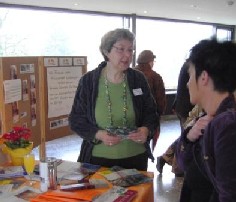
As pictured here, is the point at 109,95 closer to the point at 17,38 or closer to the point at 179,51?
the point at 17,38

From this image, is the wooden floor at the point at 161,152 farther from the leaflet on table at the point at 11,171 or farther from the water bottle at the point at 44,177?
the water bottle at the point at 44,177

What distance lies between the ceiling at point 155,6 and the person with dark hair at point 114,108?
162 inches

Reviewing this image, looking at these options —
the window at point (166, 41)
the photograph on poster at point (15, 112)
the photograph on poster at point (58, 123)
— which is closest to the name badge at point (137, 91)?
the photograph on poster at point (15, 112)

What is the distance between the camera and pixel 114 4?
20.5 feet

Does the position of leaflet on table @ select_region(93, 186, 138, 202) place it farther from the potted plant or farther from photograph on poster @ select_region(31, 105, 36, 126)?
photograph on poster @ select_region(31, 105, 36, 126)

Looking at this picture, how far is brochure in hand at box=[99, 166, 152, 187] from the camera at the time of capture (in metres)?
1.62

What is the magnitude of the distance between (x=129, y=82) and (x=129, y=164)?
1.63 feet

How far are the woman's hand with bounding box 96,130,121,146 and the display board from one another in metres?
0.93

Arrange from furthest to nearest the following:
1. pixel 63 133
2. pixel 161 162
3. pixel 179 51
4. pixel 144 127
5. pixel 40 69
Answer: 1. pixel 179 51
2. pixel 161 162
3. pixel 63 133
4. pixel 40 69
5. pixel 144 127

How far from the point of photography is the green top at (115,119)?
6.44 ft

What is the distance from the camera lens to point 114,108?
1987mm

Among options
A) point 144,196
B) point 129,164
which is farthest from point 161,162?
point 144,196

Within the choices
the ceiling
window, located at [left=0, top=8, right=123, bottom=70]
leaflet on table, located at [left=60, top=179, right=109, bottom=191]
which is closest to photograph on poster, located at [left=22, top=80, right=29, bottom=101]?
leaflet on table, located at [left=60, top=179, right=109, bottom=191]

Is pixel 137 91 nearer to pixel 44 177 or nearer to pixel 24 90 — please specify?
pixel 44 177
